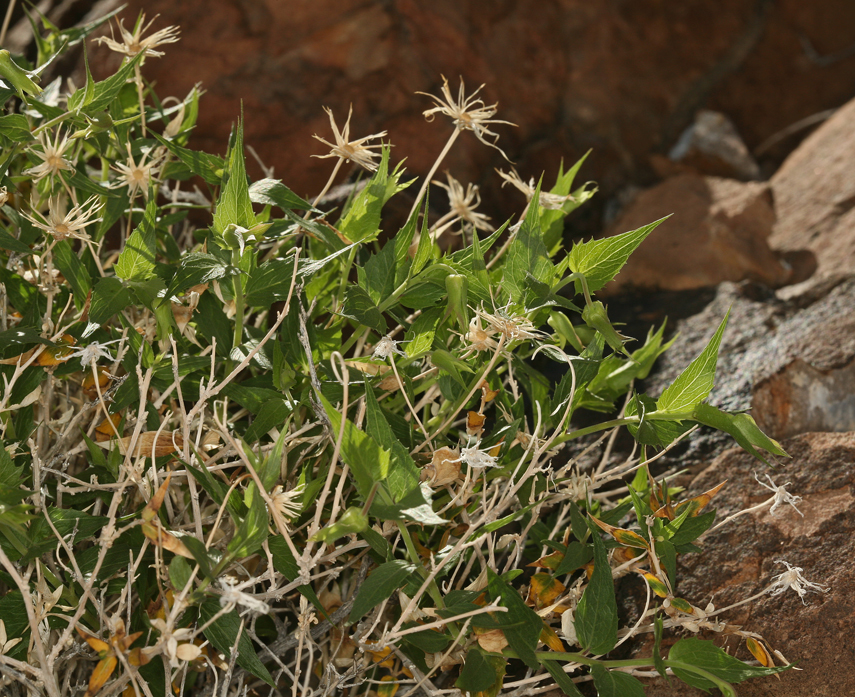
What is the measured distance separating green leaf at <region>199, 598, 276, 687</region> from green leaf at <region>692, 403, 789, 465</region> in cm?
45

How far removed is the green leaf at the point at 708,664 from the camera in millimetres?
648

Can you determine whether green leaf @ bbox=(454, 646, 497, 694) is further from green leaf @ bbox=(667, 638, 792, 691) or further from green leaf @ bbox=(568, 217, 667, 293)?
green leaf @ bbox=(568, 217, 667, 293)

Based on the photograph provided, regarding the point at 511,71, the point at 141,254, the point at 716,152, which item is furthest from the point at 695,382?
the point at 716,152

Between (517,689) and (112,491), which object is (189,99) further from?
(517,689)

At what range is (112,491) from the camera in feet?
2.31

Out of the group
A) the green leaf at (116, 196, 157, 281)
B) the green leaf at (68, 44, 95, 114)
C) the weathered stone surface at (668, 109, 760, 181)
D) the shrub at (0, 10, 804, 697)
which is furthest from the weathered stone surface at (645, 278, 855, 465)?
the green leaf at (68, 44, 95, 114)

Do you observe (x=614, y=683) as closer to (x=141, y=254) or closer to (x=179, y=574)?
(x=179, y=574)

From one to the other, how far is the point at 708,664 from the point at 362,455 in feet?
1.25

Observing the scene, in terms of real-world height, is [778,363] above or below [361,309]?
below

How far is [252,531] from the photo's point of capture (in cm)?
56

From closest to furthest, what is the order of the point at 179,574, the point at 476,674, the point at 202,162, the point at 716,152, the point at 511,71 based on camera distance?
the point at 179,574
the point at 476,674
the point at 202,162
the point at 511,71
the point at 716,152

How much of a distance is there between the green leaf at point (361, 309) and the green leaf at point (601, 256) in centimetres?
19

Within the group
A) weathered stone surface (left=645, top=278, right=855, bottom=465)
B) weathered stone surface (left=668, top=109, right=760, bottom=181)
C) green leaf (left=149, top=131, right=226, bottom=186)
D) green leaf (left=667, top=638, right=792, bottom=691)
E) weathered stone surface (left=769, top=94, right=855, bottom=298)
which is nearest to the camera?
green leaf (left=667, top=638, right=792, bottom=691)

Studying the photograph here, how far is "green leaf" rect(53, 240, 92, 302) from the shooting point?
2.37 ft
